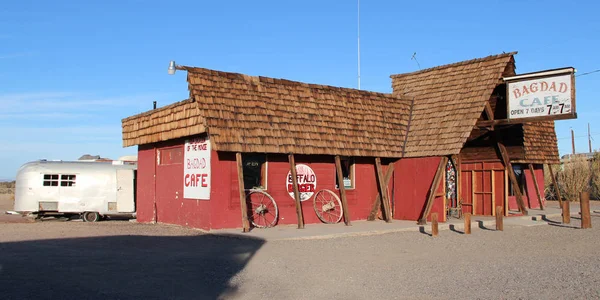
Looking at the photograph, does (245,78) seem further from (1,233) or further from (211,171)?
(1,233)

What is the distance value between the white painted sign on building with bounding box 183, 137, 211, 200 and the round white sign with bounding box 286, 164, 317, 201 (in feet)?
8.58

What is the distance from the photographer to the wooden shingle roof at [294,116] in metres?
16.3

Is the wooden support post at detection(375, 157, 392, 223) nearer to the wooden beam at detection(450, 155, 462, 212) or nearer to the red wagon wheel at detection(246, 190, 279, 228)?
the wooden beam at detection(450, 155, 462, 212)

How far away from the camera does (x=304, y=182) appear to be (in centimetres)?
1841

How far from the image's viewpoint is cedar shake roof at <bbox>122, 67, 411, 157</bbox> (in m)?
16.3

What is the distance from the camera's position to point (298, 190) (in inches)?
695

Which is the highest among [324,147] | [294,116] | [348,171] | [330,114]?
[330,114]

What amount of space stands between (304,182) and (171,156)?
4.59 metres

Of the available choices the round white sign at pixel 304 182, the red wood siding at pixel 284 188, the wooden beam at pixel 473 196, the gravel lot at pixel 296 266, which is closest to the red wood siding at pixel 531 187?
the wooden beam at pixel 473 196

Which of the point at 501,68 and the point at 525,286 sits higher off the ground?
the point at 501,68

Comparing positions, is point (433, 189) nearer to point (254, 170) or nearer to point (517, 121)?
point (517, 121)

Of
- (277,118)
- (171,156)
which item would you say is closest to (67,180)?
(171,156)

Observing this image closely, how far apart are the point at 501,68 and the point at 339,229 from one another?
26.6 ft

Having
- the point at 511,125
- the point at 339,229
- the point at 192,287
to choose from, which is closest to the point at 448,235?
the point at 339,229
